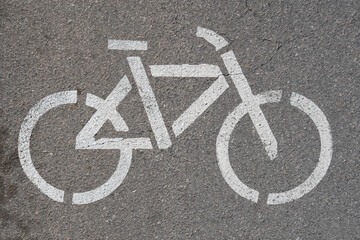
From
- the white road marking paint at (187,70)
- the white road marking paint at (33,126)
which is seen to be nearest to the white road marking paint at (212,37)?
the white road marking paint at (187,70)

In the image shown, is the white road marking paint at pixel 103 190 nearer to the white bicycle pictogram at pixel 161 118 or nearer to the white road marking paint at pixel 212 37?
the white bicycle pictogram at pixel 161 118

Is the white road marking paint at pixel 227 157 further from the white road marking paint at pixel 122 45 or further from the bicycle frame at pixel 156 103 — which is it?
the white road marking paint at pixel 122 45

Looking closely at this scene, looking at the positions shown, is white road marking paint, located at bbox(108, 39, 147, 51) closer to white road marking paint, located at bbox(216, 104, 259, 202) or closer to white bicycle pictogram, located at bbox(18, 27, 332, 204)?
white bicycle pictogram, located at bbox(18, 27, 332, 204)

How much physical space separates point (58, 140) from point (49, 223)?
787mm

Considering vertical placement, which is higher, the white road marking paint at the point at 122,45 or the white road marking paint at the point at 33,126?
the white road marking paint at the point at 122,45

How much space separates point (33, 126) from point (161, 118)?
1188 millimetres

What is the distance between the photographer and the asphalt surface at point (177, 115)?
3.18m

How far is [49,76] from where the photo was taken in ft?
10.4

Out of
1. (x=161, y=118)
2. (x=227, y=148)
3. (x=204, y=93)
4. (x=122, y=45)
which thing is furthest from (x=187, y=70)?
(x=227, y=148)

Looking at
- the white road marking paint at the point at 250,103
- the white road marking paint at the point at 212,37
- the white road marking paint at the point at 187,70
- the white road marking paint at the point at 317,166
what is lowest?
the white road marking paint at the point at 317,166

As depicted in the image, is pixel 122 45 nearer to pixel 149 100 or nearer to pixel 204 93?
pixel 149 100

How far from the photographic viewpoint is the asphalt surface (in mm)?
3178

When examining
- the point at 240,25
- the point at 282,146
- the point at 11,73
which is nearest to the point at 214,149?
the point at 282,146

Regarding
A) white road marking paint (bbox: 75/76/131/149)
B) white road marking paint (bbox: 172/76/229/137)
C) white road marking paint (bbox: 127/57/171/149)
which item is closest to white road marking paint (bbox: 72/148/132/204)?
white road marking paint (bbox: 75/76/131/149)
